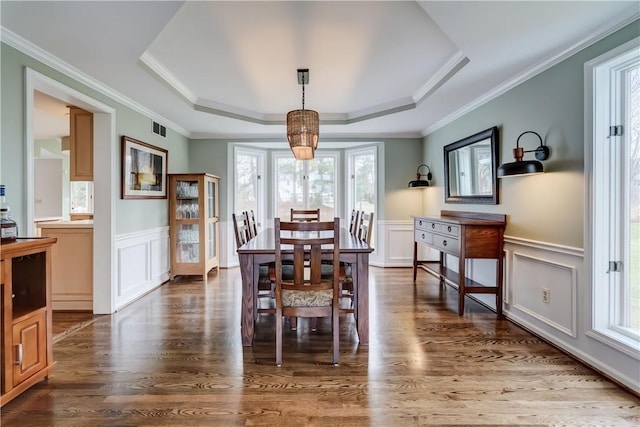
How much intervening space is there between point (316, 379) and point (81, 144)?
3339 mm

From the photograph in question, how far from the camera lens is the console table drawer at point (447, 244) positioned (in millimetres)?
3248

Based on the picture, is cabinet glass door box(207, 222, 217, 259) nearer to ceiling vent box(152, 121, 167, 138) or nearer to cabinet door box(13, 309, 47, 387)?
ceiling vent box(152, 121, 167, 138)

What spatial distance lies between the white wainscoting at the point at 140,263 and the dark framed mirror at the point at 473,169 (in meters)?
4.04

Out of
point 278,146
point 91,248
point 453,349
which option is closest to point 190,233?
point 91,248

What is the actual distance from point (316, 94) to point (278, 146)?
79.2 inches

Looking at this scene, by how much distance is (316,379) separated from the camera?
206cm

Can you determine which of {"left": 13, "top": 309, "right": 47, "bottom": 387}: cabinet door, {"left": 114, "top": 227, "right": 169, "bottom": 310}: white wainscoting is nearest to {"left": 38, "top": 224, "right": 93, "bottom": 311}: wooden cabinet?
{"left": 114, "top": 227, "right": 169, "bottom": 310}: white wainscoting

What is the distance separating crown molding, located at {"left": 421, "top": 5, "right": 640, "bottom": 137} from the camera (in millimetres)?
1918

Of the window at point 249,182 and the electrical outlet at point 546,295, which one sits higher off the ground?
the window at point 249,182

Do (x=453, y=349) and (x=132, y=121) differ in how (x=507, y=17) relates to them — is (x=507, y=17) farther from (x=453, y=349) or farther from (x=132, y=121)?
(x=132, y=121)

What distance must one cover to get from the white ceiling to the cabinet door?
1.87m

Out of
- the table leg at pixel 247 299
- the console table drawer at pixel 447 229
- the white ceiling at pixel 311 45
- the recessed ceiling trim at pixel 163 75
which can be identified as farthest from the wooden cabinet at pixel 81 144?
the console table drawer at pixel 447 229

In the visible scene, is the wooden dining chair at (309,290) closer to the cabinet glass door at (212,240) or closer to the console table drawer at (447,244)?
the console table drawer at (447,244)

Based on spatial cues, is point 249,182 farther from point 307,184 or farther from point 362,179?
point 362,179
